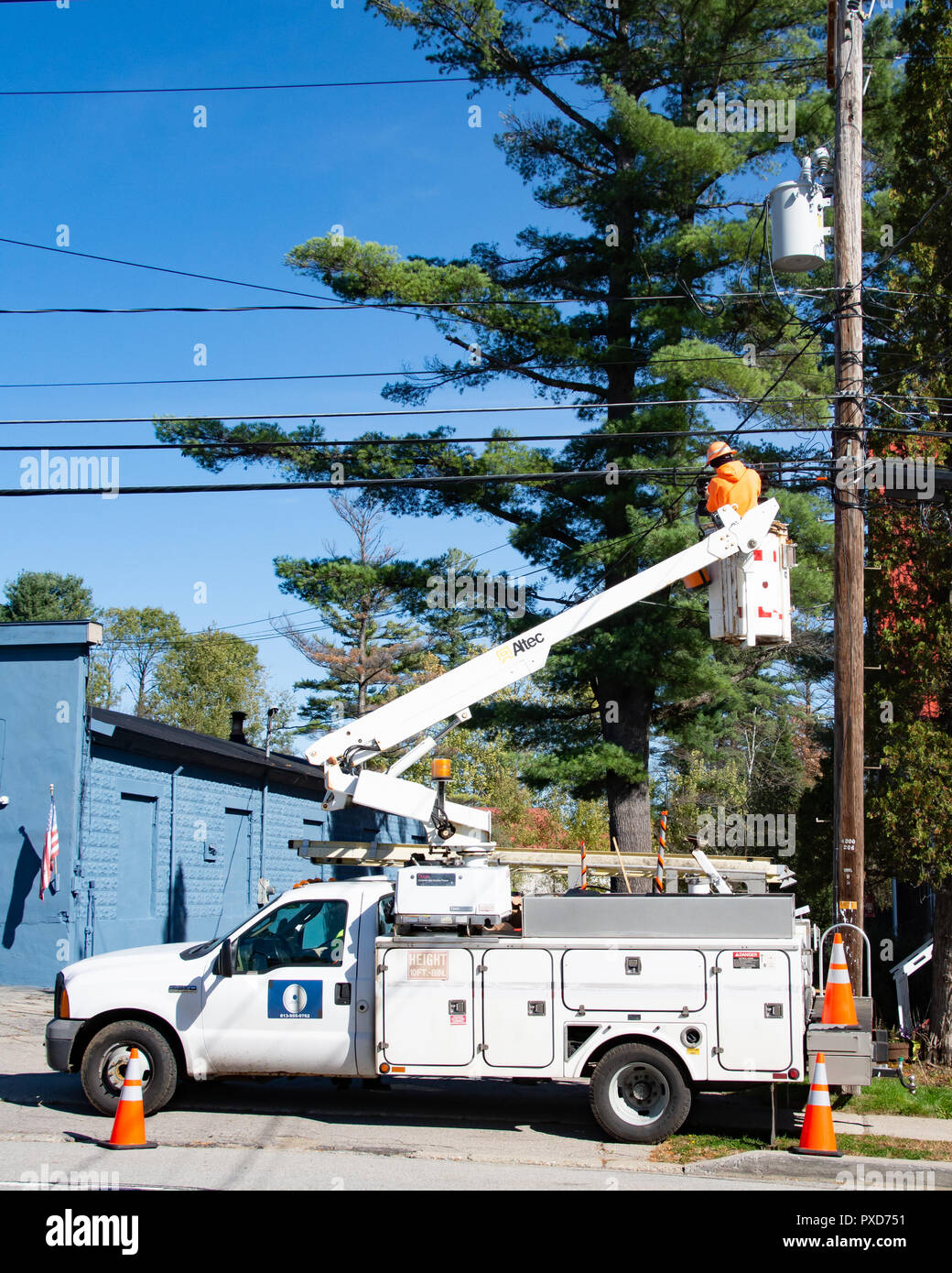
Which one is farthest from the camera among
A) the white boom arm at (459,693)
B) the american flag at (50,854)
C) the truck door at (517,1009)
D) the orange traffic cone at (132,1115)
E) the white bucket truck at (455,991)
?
the american flag at (50,854)

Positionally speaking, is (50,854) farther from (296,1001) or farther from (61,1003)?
(296,1001)

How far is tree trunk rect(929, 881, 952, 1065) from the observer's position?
1194 cm

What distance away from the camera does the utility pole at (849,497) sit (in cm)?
1098

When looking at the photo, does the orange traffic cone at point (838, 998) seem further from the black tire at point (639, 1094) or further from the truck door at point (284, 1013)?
the truck door at point (284, 1013)

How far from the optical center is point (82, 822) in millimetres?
16453

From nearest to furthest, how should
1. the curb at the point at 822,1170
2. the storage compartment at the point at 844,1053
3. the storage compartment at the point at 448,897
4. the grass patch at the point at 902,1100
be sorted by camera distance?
the curb at the point at 822,1170 → the storage compartment at the point at 844,1053 → the storage compartment at the point at 448,897 → the grass patch at the point at 902,1100

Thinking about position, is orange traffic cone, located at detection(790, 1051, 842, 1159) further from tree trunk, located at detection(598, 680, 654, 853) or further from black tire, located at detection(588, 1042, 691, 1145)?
tree trunk, located at detection(598, 680, 654, 853)

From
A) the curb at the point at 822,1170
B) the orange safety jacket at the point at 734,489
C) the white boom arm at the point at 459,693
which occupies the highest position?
the orange safety jacket at the point at 734,489

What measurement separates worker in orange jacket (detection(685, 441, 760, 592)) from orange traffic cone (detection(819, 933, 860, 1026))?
3.34 meters

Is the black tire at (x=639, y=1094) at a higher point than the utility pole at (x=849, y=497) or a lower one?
lower

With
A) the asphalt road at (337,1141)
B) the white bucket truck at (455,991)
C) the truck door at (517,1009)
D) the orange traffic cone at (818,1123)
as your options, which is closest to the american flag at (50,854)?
the asphalt road at (337,1141)

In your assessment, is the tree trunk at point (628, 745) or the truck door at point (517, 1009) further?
the tree trunk at point (628, 745)

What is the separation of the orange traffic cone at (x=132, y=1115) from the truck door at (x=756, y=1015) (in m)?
4.15

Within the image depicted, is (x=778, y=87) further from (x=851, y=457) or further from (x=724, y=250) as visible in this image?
(x=851, y=457)
